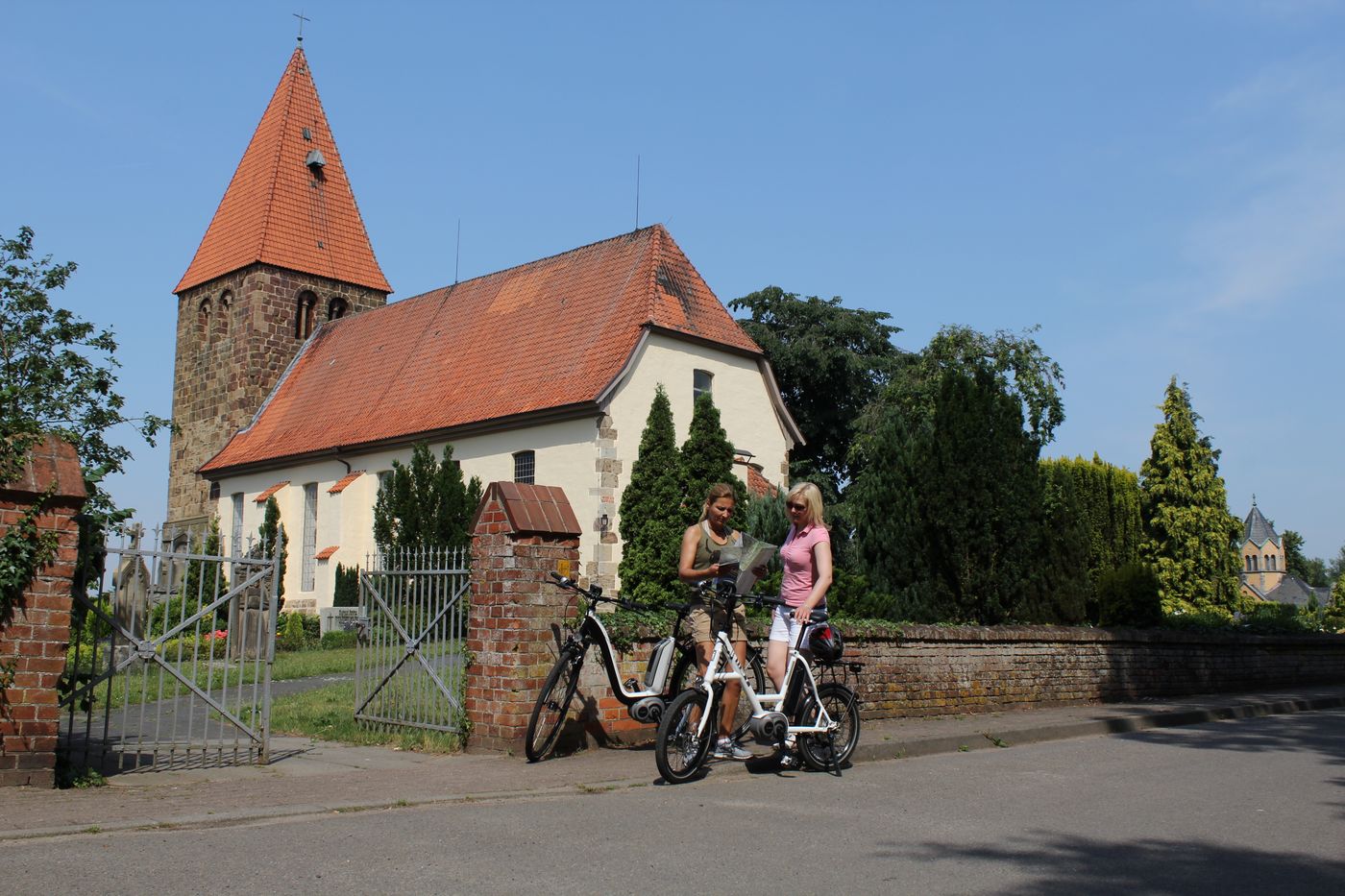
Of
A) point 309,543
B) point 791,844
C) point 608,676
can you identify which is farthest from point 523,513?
point 309,543

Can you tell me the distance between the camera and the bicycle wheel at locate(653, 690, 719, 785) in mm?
7547

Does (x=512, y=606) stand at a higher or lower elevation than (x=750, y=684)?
higher

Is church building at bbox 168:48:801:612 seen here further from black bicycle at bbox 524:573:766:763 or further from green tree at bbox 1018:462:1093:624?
black bicycle at bbox 524:573:766:763

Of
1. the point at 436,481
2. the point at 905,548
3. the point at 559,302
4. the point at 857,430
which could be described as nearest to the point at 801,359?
A: the point at 857,430

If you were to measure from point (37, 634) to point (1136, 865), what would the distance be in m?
6.29

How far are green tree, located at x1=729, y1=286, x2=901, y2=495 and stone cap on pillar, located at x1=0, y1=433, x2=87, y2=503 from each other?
39.3 meters

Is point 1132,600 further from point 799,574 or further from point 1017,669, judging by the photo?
point 799,574

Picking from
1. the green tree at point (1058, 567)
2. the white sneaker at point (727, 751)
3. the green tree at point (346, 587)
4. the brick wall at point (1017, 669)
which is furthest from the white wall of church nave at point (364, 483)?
the white sneaker at point (727, 751)

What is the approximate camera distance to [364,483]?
108 ft

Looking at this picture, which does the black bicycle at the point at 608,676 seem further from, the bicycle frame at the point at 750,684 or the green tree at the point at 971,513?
the green tree at the point at 971,513

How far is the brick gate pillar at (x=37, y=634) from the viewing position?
7.13m

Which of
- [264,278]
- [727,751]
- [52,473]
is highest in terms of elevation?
[264,278]

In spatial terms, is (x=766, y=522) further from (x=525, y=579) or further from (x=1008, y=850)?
(x=1008, y=850)

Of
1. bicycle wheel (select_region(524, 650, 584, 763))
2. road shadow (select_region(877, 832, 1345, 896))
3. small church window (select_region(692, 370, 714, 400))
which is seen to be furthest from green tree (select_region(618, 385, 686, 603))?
road shadow (select_region(877, 832, 1345, 896))
